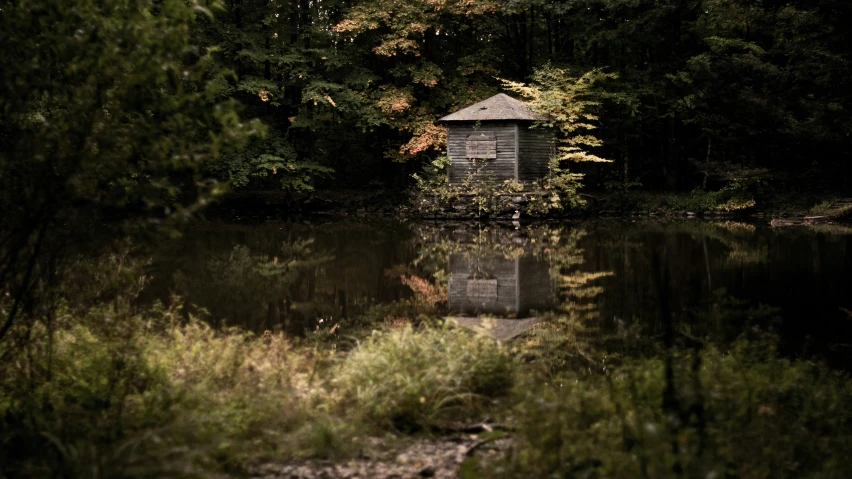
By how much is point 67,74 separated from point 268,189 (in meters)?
30.4

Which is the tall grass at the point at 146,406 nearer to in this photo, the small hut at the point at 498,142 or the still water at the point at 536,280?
the still water at the point at 536,280

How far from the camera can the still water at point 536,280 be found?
10938 mm

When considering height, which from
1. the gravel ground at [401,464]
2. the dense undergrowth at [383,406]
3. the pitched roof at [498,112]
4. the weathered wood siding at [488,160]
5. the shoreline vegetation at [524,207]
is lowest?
the gravel ground at [401,464]

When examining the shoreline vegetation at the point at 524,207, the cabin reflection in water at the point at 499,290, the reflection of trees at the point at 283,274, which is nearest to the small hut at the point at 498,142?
the shoreline vegetation at the point at 524,207

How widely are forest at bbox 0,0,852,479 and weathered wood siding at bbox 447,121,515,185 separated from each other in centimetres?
108

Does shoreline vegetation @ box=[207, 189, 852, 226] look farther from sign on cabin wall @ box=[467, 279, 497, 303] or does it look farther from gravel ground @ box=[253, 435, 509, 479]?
gravel ground @ box=[253, 435, 509, 479]

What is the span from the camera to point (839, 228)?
23.8m

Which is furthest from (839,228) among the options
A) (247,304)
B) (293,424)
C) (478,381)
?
(293,424)

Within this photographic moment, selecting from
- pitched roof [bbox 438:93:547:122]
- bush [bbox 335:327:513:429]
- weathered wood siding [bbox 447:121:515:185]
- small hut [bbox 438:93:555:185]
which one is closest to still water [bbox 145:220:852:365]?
bush [bbox 335:327:513:429]

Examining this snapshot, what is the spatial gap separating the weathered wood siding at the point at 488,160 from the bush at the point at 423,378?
22.2 metres

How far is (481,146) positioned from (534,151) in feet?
6.50

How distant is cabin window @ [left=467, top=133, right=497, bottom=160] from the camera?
30094 millimetres

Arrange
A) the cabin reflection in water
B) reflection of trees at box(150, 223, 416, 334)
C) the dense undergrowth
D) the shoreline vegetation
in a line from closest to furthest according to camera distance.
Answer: the dense undergrowth < the cabin reflection in water < reflection of trees at box(150, 223, 416, 334) < the shoreline vegetation

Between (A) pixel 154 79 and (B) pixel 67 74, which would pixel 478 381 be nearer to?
(A) pixel 154 79
